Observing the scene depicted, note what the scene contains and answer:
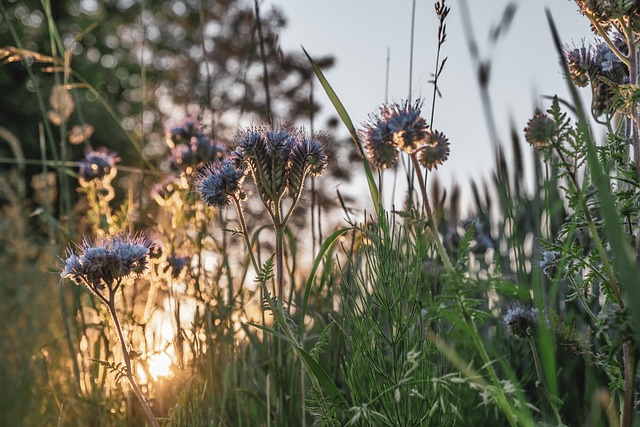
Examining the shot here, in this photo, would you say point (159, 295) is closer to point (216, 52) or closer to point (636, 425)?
point (636, 425)

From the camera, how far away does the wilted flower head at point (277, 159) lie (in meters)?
1.46

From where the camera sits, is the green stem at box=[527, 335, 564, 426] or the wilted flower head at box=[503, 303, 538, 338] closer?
the green stem at box=[527, 335, 564, 426]

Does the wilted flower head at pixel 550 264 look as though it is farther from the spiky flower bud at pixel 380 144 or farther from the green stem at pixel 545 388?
the spiky flower bud at pixel 380 144

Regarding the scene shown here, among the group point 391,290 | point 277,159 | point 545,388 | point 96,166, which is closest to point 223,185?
point 277,159

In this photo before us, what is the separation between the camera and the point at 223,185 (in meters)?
1.60

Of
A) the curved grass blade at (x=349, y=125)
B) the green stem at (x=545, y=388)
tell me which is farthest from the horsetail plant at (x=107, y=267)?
the green stem at (x=545, y=388)

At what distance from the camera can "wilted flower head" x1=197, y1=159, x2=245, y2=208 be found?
1.58 meters

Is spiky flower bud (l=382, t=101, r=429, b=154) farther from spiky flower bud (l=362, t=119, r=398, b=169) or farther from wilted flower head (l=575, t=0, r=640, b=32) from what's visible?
wilted flower head (l=575, t=0, r=640, b=32)

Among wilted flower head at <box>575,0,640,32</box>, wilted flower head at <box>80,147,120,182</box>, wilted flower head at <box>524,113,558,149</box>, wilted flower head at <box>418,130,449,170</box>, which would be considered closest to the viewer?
wilted flower head at <box>575,0,640,32</box>

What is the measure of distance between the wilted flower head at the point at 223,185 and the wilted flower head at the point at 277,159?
62mm

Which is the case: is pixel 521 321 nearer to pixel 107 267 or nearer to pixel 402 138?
pixel 402 138

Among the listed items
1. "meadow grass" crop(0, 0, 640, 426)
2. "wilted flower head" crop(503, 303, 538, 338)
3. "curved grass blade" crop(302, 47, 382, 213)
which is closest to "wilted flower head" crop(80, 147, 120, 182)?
"meadow grass" crop(0, 0, 640, 426)

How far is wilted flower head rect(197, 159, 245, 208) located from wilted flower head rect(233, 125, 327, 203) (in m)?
0.06

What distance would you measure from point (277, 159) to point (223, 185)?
0.19 meters
